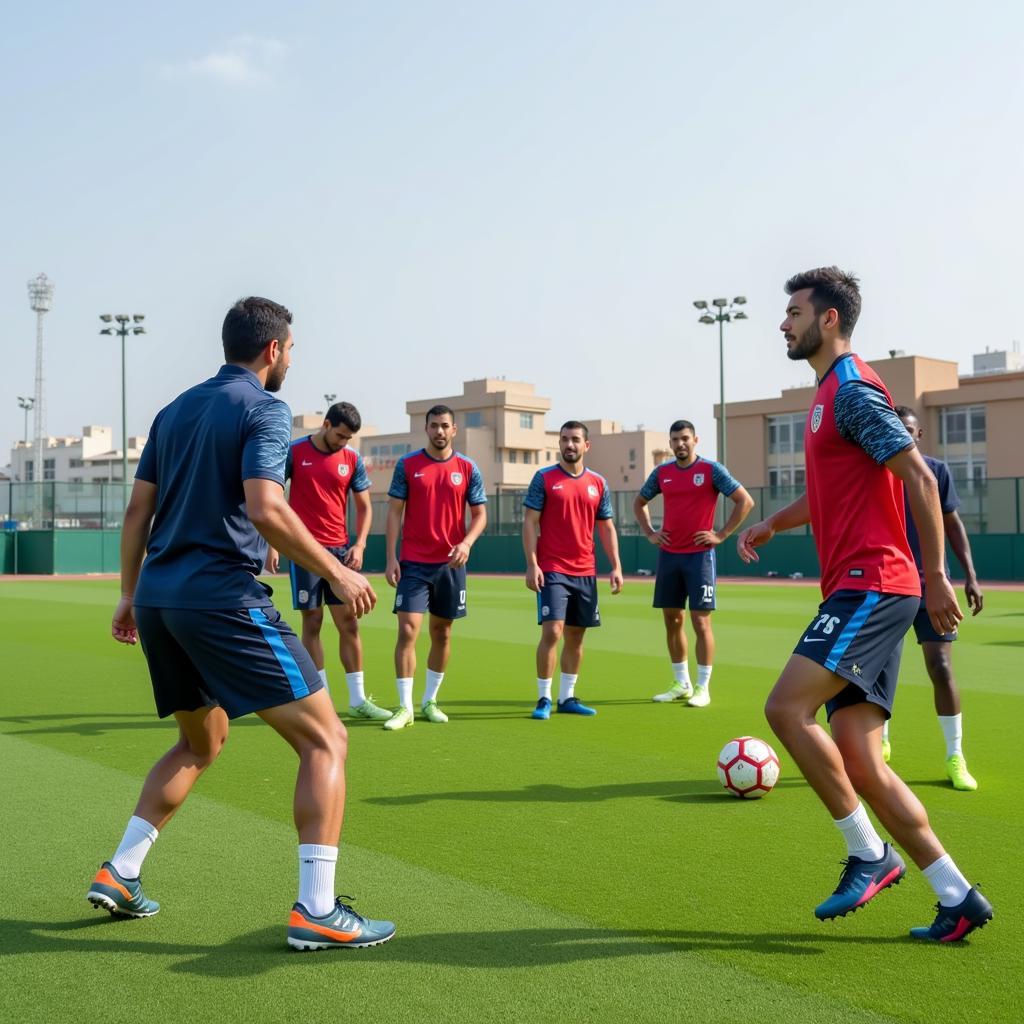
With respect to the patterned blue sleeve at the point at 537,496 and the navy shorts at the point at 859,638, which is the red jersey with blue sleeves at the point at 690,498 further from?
the navy shorts at the point at 859,638

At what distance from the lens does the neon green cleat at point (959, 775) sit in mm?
6273

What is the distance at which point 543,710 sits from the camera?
29.2ft

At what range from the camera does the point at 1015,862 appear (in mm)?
4867

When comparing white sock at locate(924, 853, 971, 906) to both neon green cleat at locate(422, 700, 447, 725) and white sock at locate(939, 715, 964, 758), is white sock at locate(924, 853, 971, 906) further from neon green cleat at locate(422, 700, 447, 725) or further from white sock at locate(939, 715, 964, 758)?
neon green cleat at locate(422, 700, 447, 725)

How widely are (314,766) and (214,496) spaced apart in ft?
3.21

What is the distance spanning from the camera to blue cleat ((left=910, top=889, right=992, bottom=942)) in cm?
386

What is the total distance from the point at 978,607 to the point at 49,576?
3740 centimetres

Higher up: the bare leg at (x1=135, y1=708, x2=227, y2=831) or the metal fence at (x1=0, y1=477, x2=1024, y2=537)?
the metal fence at (x1=0, y1=477, x2=1024, y2=537)

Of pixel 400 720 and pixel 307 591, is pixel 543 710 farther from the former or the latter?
pixel 307 591

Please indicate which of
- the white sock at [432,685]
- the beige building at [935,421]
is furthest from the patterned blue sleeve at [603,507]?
the beige building at [935,421]

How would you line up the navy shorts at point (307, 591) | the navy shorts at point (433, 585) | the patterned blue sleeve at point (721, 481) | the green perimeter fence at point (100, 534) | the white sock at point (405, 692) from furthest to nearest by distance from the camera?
the green perimeter fence at point (100, 534)
the patterned blue sleeve at point (721, 481)
the navy shorts at point (433, 585)
the navy shorts at point (307, 591)
the white sock at point (405, 692)

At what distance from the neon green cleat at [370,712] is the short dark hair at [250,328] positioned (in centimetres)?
506

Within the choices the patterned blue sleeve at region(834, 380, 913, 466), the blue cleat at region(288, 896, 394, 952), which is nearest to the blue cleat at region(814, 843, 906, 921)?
the patterned blue sleeve at region(834, 380, 913, 466)

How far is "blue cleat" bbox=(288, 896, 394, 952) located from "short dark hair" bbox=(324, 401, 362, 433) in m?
5.26
